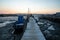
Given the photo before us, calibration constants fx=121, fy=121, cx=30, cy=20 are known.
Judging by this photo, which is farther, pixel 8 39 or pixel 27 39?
pixel 8 39

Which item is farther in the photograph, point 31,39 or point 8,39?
point 8,39

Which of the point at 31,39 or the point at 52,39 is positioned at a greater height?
the point at 31,39

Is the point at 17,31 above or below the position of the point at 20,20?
below

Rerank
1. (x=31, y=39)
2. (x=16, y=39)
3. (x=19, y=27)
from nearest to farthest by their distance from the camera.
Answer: (x=31, y=39), (x=16, y=39), (x=19, y=27)

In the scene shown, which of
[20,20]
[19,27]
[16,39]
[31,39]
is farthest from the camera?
[20,20]

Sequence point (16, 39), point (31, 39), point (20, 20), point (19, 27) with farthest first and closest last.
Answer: point (20, 20), point (19, 27), point (16, 39), point (31, 39)

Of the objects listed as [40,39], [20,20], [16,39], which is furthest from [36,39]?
[20,20]

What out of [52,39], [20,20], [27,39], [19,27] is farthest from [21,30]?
[27,39]

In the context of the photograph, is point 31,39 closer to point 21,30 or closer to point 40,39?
point 40,39

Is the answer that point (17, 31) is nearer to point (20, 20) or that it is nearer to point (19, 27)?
point (19, 27)
